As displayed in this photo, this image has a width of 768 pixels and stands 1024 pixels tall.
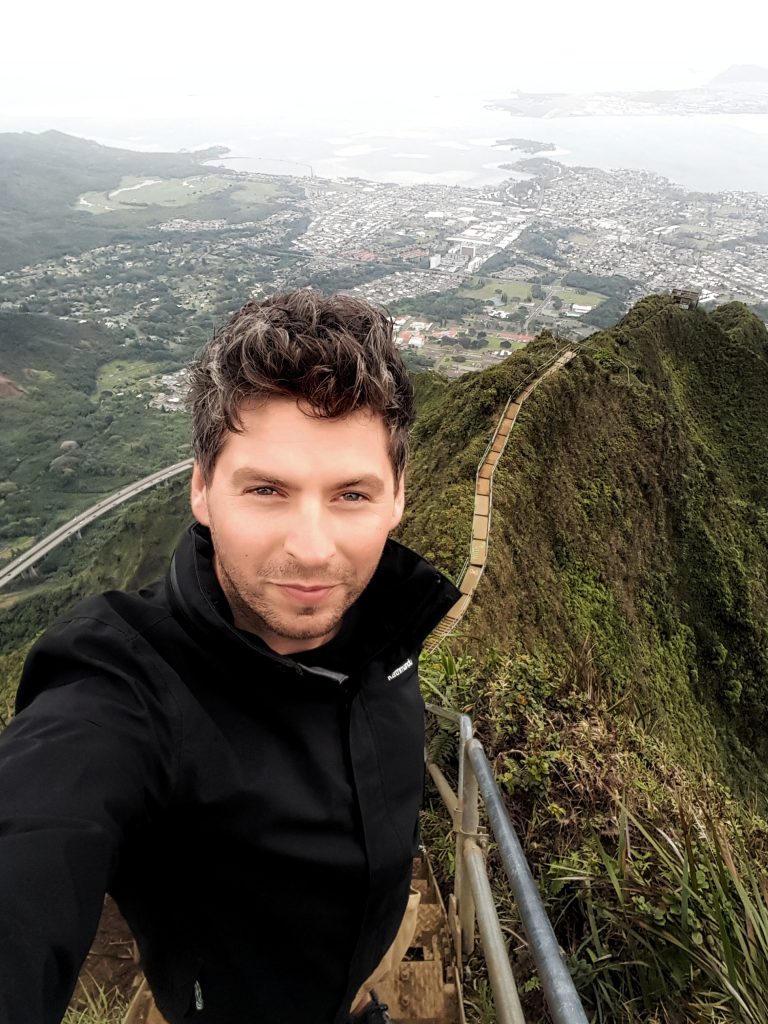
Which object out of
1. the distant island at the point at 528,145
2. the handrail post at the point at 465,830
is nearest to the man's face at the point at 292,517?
the handrail post at the point at 465,830

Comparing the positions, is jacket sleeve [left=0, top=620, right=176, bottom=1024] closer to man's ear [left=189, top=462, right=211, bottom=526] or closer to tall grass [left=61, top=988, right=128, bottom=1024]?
man's ear [left=189, top=462, right=211, bottom=526]

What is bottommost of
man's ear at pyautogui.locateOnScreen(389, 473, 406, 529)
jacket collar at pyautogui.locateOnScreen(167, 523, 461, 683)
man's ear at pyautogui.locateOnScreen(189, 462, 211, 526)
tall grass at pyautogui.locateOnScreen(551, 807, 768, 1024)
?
tall grass at pyautogui.locateOnScreen(551, 807, 768, 1024)

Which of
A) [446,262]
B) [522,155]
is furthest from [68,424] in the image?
[522,155]

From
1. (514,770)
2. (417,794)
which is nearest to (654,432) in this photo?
(514,770)

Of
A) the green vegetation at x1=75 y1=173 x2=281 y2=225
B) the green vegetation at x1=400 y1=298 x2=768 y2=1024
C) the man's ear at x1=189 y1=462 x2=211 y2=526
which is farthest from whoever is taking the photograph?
the green vegetation at x1=75 y1=173 x2=281 y2=225

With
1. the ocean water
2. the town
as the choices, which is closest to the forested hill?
the town

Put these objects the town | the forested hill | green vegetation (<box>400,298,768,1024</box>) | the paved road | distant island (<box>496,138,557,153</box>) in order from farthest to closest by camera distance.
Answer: distant island (<box>496,138,557,153</box>) → the forested hill → the town → the paved road → green vegetation (<box>400,298,768,1024</box>)

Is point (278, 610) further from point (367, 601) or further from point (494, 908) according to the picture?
point (494, 908)
